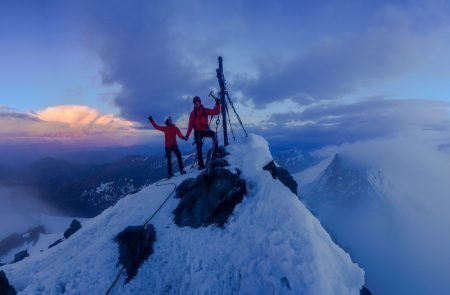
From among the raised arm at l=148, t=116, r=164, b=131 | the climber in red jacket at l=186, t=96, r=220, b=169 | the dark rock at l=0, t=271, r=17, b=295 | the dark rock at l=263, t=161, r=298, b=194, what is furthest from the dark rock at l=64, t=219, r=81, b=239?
the dark rock at l=263, t=161, r=298, b=194

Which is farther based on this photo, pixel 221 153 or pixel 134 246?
pixel 221 153

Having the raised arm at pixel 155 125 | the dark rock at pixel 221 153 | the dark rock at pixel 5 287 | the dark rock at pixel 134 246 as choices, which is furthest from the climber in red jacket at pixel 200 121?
the dark rock at pixel 5 287

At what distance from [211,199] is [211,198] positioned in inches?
3.1

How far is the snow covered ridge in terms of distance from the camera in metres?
11.2

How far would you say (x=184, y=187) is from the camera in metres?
19.6

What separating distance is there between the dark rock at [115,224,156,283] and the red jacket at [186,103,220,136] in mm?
7926

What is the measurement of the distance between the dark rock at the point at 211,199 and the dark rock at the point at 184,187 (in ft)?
0.51

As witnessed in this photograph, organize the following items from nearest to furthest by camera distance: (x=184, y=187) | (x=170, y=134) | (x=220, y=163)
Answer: (x=220, y=163), (x=184, y=187), (x=170, y=134)

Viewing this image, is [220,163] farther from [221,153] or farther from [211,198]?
[221,153]

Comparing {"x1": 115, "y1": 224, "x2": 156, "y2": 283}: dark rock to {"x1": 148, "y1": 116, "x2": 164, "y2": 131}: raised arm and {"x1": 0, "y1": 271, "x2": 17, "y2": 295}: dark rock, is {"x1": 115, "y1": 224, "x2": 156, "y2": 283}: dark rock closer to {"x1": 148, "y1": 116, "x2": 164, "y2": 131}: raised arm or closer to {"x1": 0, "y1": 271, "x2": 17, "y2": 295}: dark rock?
{"x1": 0, "y1": 271, "x2": 17, "y2": 295}: dark rock

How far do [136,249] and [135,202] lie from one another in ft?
18.0

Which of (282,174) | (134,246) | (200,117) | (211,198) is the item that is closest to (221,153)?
(200,117)

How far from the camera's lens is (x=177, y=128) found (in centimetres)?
2258

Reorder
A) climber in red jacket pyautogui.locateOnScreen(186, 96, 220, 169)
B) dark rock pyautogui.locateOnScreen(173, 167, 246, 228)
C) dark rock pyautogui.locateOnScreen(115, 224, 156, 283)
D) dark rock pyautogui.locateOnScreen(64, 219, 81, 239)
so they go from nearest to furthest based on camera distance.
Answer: dark rock pyautogui.locateOnScreen(115, 224, 156, 283) → dark rock pyautogui.locateOnScreen(173, 167, 246, 228) → climber in red jacket pyautogui.locateOnScreen(186, 96, 220, 169) → dark rock pyautogui.locateOnScreen(64, 219, 81, 239)
